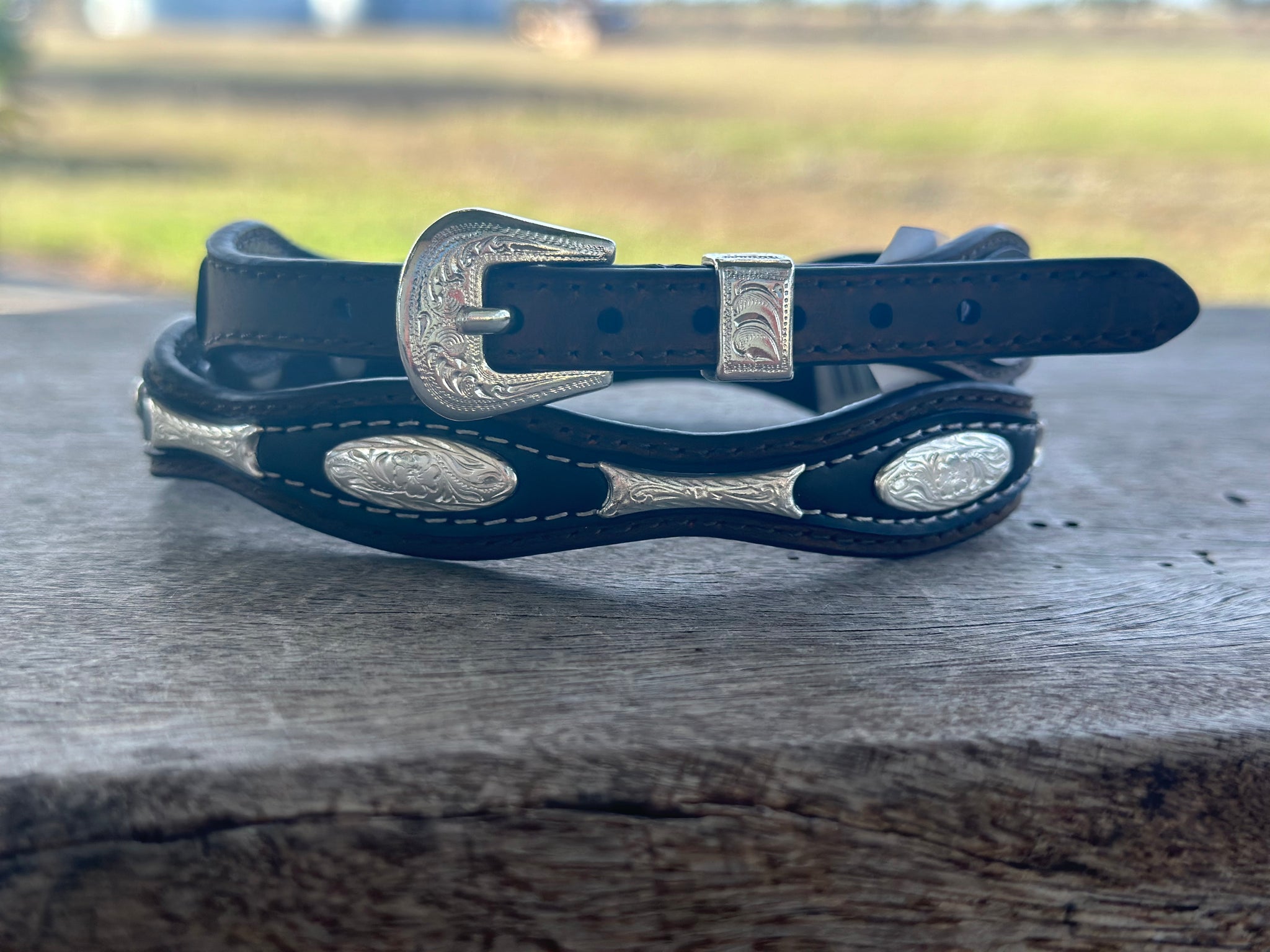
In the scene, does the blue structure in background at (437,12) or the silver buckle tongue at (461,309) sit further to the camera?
the blue structure in background at (437,12)

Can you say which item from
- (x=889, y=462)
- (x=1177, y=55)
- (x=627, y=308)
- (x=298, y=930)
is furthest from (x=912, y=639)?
(x=1177, y=55)

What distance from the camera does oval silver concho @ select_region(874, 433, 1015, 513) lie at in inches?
35.1

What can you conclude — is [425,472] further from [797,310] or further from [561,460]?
[797,310]

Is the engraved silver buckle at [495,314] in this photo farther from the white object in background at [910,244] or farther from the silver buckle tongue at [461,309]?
the white object in background at [910,244]

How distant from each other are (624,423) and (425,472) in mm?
158

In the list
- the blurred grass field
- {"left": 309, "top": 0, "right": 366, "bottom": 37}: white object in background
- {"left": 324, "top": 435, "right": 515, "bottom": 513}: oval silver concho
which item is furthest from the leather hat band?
{"left": 309, "top": 0, "right": 366, "bottom": 37}: white object in background

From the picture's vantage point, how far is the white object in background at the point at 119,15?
18.9 meters

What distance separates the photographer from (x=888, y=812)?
625mm

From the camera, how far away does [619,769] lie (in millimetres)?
618

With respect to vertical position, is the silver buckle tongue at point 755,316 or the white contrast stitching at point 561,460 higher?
the silver buckle tongue at point 755,316

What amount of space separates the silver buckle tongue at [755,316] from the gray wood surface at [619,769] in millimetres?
179

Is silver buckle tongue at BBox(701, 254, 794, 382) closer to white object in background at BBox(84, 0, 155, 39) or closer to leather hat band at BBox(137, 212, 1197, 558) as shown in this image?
leather hat band at BBox(137, 212, 1197, 558)

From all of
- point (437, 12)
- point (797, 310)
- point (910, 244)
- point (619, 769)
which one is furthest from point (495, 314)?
point (437, 12)

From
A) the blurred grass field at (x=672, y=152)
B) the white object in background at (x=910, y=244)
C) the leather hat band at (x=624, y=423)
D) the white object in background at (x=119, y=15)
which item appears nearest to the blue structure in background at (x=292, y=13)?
the white object in background at (x=119, y=15)
